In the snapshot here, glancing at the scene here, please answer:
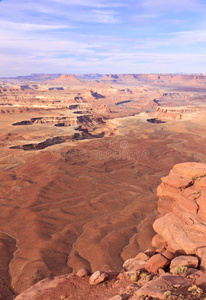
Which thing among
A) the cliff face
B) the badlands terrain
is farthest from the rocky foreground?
the badlands terrain

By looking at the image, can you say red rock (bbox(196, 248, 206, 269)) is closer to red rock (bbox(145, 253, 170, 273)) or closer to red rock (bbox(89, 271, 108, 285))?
red rock (bbox(145, 253, 170, 273))

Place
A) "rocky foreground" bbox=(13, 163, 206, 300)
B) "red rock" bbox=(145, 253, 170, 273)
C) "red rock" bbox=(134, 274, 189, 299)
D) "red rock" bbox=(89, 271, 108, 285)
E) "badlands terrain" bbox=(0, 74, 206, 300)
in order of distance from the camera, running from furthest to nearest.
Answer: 1. "badlands terrain" bbox=(0, 74, 206, 300)
2. "red rock" bbox=(145, 253, 170, 273)
3. "red rock" bbox=(89, 271, 108, 285)
4. "rocky foreground" bbox=(13, 163, 206, 300)
5. "red rock" bbox=(134, 274, 189, 299)

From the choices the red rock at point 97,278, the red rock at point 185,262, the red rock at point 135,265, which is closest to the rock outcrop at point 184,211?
the red rock at point 185,262

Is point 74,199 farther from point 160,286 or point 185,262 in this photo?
point 160,286

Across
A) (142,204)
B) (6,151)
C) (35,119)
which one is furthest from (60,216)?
(35,119)

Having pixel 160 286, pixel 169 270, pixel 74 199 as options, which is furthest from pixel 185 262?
pixel 74 199

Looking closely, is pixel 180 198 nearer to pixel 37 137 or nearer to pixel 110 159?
pixel 110 159

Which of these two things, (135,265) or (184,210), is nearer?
(135,265)

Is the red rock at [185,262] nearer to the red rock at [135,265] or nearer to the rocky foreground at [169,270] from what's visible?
the rocky foreground at [169,270]
